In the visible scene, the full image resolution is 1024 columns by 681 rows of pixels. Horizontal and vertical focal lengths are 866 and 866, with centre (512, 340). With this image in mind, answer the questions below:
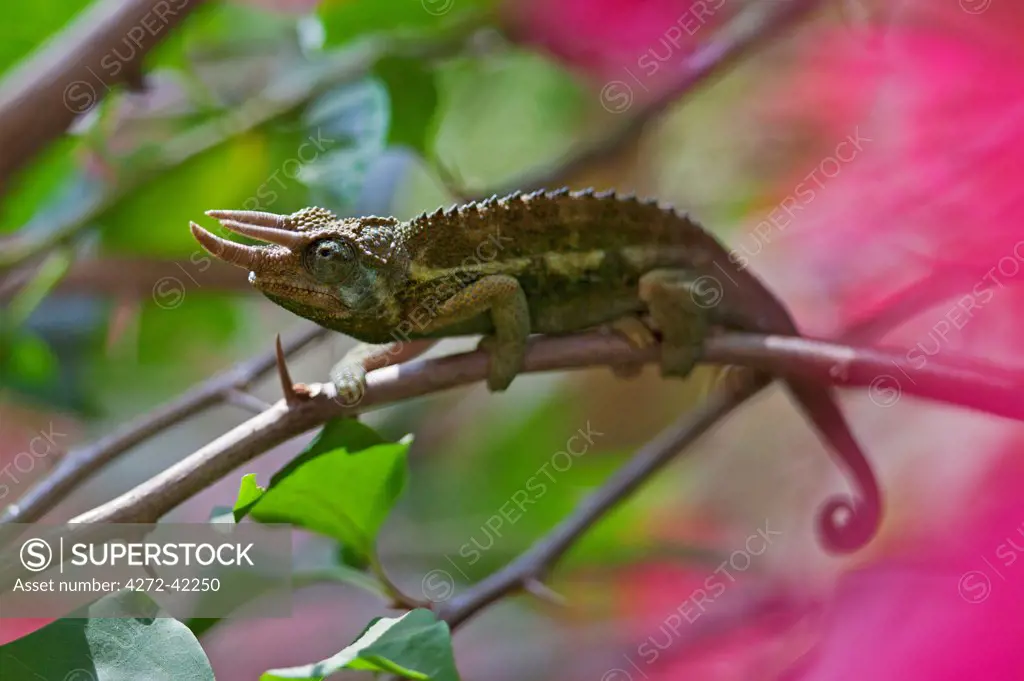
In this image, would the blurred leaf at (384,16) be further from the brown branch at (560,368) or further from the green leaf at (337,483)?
the green leaf at (337,483)

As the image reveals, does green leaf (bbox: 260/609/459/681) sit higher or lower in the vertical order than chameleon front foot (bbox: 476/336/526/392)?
higher

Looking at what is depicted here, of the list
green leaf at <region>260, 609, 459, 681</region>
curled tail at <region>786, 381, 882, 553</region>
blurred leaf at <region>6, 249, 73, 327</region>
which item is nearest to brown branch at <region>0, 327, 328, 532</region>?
blurred leaf at <region>6, 249, 73, 327</region>

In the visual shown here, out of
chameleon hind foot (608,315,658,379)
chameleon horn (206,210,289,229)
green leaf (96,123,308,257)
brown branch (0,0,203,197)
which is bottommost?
chameleon hind foot (608,315,658,379)

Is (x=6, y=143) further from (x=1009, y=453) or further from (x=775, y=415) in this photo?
(x=775, y=415)

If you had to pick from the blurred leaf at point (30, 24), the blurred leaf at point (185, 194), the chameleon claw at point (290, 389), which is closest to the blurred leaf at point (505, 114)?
the blurred leaf at point (185, 194)

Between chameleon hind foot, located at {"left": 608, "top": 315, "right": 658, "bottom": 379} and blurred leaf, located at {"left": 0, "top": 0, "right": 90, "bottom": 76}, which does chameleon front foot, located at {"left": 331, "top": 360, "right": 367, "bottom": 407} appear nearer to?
chameleon hind foot, located at {"left": 608, "top": 315, "right": 658, "bottom": 379}

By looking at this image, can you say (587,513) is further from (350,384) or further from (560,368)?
(350,384)
